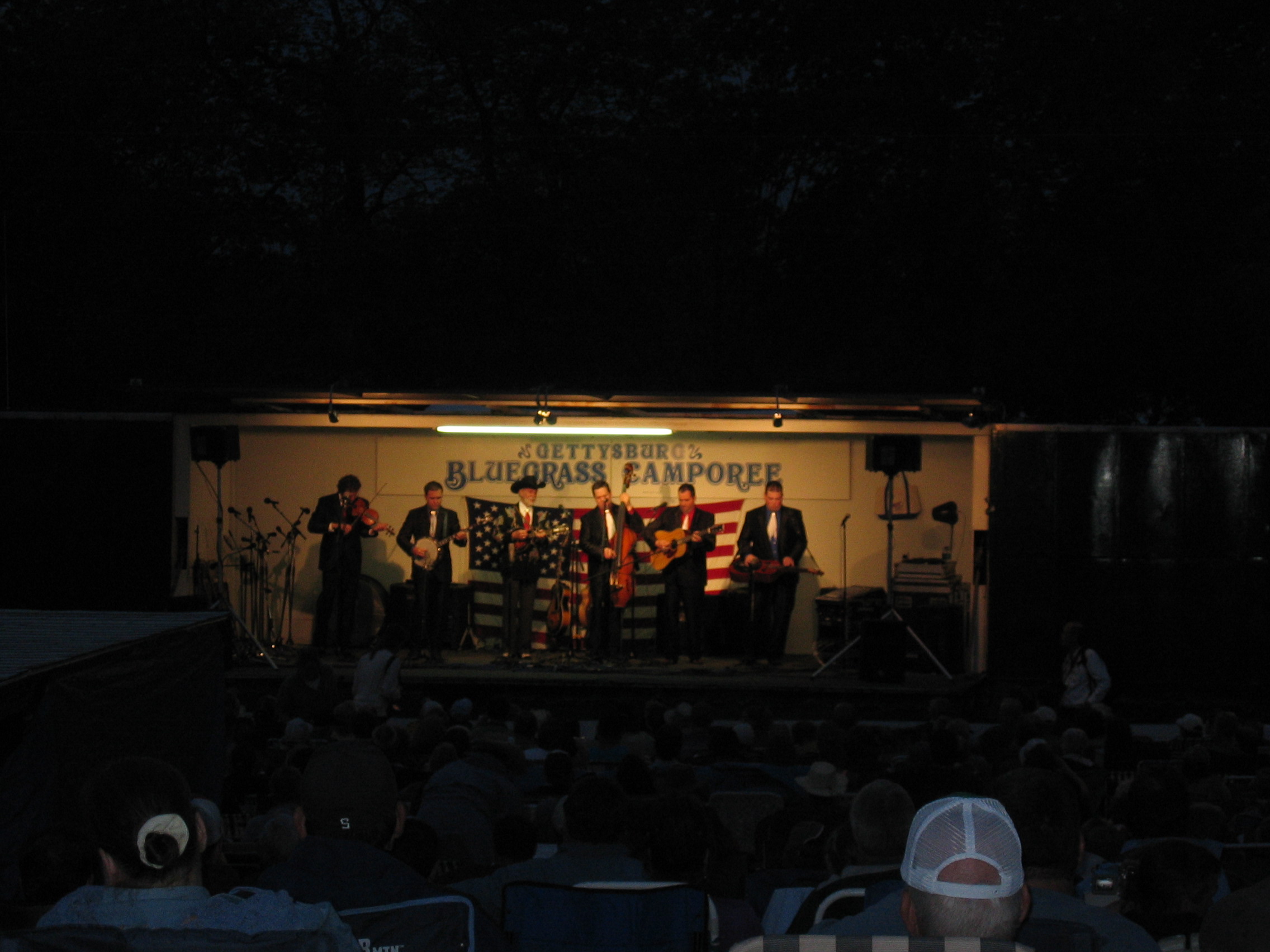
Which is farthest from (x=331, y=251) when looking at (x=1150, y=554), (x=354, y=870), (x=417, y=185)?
(x=354, y=870)

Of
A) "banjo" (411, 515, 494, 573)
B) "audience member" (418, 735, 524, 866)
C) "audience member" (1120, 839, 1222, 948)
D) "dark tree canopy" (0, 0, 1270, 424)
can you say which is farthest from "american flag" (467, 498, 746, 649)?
"audience member" (1120, 839, 1222, 948)

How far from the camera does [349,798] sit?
11.1 ft

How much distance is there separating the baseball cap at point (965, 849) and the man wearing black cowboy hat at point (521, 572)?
35.8 feet

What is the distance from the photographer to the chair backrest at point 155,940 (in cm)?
223

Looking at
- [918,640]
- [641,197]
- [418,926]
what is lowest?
[918,640]

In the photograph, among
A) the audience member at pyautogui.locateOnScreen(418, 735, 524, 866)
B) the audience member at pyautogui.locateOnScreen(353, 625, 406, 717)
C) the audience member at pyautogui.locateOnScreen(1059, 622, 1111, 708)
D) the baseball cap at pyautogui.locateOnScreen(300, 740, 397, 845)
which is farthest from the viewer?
the audience member at pyautogui.locateOnScreen(1059, 622, 1111, 708)

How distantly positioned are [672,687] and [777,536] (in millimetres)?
1908

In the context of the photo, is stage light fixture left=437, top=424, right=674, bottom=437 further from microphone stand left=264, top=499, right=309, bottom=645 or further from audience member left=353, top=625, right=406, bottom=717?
audience member left=353, top=625, right=406, bottom=717

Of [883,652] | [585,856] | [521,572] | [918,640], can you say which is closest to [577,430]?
[521,572]

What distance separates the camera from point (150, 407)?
801 inches

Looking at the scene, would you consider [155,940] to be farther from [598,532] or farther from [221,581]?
[221,581]

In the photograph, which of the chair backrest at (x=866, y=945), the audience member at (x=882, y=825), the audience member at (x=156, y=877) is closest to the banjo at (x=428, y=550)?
the audience member at (x=882, y=825)

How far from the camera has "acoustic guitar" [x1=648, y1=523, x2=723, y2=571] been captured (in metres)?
13.3

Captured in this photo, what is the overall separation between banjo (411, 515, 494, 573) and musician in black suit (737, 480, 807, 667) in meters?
2.76
